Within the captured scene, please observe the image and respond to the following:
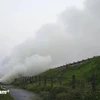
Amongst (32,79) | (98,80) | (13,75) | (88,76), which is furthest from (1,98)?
(13,75)

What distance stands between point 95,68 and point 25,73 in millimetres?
62993

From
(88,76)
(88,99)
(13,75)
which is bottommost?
(88,99)

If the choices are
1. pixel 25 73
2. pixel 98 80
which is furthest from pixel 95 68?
pixel 25 73

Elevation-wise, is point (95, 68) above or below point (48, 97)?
above

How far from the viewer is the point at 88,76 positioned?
151 feet

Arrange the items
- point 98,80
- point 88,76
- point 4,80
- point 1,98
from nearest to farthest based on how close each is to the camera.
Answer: point 1,98 < point 98,80 < point 88,76 < point 4,80

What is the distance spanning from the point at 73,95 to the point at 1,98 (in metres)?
7.62

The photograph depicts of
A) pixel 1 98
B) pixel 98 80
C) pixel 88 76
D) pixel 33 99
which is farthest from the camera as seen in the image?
pixel 88 76

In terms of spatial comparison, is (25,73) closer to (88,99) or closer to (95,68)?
(95,68)

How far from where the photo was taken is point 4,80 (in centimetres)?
10544

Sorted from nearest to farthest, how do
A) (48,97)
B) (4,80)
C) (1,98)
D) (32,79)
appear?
(1,98), (48,97), (32,79), (4,80)

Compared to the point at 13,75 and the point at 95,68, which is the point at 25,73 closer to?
the point at 13,75

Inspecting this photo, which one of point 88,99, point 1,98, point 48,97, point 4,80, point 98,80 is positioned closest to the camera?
point 88,99

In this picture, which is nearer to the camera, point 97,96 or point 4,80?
point 97,96
